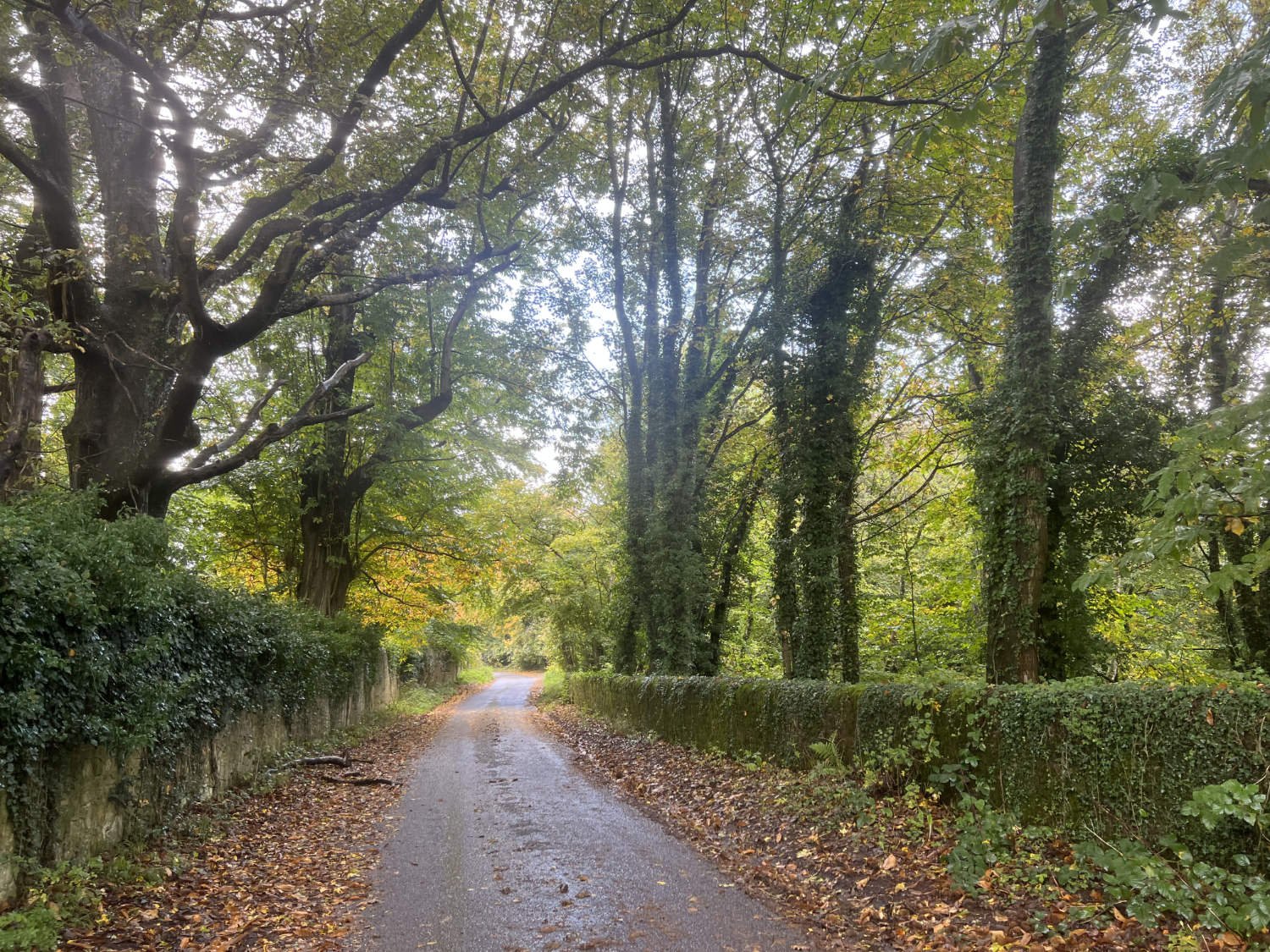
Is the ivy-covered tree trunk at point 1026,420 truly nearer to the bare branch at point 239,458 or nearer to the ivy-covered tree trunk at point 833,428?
the ivy-covered tree trunk at point 833,428

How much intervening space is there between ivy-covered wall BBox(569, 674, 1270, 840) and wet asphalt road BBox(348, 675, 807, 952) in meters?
2.16

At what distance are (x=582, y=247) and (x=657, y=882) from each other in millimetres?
15819

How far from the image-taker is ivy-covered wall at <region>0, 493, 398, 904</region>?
15.9ft

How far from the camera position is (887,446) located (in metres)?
17.2

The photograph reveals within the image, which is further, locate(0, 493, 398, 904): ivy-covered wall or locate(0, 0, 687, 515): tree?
locate(0, 0, 687, 515): tree

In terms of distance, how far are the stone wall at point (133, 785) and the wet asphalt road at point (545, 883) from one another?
7.29ft

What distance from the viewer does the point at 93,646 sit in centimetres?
568

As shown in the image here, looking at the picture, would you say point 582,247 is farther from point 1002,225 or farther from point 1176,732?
point 1176,732

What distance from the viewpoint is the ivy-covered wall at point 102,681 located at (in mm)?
4859

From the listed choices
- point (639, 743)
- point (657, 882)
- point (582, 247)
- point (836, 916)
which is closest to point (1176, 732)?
point (836, 916)

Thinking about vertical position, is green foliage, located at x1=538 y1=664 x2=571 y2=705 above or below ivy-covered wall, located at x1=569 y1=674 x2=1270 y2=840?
below

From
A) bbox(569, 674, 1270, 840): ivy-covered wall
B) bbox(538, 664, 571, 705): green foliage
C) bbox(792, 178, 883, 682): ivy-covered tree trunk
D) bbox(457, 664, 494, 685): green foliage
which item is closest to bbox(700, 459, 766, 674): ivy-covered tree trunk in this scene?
bbox(792, 178, 883, 682): ivy-covered tree trunk

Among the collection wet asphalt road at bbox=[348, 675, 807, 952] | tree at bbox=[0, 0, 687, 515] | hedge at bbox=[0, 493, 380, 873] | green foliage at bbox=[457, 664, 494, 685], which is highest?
tree at bbox=[0, 0, 687, 515]

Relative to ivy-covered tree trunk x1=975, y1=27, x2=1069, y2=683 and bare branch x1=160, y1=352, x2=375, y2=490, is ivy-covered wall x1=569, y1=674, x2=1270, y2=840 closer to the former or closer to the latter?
ivy-covered tree trunk x1=975, y1=27, x2=1069, y2=683
